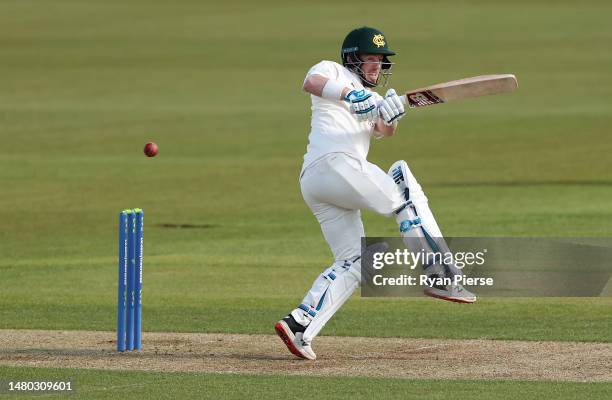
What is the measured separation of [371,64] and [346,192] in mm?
921

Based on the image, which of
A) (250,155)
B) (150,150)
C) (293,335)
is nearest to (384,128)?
(293,335)

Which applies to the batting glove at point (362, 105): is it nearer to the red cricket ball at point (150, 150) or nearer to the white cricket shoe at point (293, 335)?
the white cricket shoe at point (293, 335)

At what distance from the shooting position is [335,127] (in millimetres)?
8477

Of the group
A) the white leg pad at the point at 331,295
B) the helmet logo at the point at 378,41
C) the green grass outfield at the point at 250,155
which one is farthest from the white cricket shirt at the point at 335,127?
the green grass outfield at the point at 250,155

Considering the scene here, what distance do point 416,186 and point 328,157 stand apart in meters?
0.58

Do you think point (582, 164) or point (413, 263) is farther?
point (582, 164)

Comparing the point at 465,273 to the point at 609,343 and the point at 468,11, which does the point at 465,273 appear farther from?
the point at 468,11

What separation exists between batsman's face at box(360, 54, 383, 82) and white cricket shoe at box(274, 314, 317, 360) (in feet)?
5.31

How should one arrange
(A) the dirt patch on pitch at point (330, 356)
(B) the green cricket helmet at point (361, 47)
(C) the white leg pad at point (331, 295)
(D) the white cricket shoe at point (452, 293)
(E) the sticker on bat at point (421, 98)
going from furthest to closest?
1. (B) the green cricket helmet at point (361, 47)
2. (E) the sticker on bat at point (421, 98)
3. (C) the white leg pad at point (331, 295)
4. (D) the white cricket shoe at point (452, 293)
5. (A) the dirt patch on pitch at point (330, 356)

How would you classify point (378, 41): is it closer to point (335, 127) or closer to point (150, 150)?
point (335, 127)

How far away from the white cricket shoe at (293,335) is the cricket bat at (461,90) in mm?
1494

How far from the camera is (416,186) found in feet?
27.9

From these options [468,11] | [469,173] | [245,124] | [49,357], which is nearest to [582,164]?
[469,173]

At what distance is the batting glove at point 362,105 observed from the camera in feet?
26.8
